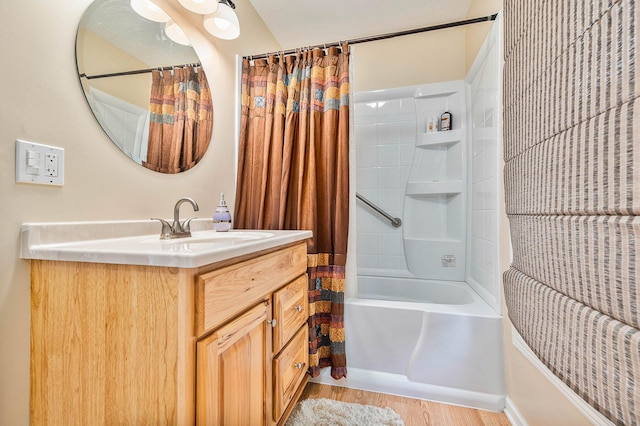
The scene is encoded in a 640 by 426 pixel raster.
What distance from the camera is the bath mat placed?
4.05 feet

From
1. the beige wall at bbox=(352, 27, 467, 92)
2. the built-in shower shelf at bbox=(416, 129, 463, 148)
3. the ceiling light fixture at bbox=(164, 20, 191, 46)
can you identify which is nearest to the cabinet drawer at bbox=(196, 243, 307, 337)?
the ceiling light fixture at bbox=(164, 20, 191, 46)

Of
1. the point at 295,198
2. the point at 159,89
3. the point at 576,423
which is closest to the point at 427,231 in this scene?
the point at 295,198

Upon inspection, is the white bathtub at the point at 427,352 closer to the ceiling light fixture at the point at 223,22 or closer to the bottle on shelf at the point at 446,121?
the bottle on shelf at the point at 446,121

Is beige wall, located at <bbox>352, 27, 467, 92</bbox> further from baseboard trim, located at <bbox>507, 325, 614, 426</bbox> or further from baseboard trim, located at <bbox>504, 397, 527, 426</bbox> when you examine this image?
baseboard trim, located at <bbox>504, 397, 527, 426</bbox>

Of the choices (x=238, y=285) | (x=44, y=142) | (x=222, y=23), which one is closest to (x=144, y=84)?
(x=44, y=142)

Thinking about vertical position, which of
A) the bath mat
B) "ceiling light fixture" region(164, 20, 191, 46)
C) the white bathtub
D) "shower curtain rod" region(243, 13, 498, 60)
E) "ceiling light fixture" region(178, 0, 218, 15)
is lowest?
the bath mat

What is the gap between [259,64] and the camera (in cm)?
172

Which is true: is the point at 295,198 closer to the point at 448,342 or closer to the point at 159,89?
the point at 159,89

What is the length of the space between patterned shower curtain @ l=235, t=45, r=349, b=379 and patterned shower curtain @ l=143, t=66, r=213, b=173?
286 mm

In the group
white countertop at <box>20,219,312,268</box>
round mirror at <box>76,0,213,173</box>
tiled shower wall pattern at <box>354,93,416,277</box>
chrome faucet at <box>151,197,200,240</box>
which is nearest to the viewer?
white countertop at <box>20,219,312,268</box>

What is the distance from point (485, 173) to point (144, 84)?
6.14 feet

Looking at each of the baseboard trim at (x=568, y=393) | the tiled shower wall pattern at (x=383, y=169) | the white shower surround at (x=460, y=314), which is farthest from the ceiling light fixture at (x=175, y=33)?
the baseboard trim at (x=568, y=393)

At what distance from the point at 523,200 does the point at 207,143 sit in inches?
A: 60.0

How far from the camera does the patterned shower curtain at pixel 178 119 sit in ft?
3.87
